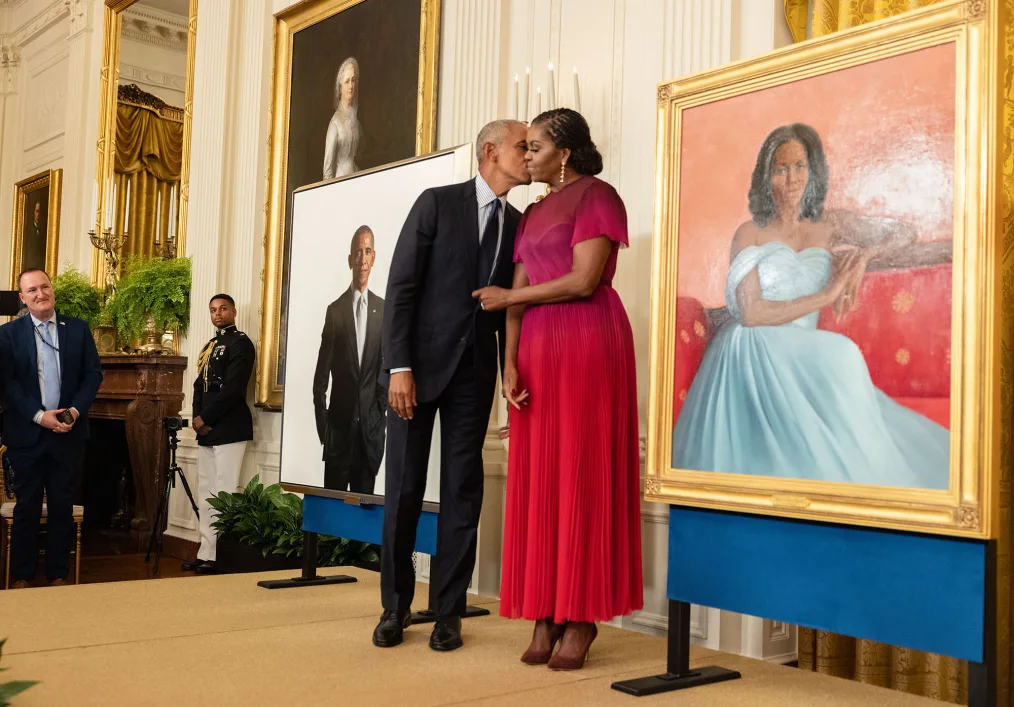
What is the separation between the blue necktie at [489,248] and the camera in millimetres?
3400

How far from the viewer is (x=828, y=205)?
2.61m

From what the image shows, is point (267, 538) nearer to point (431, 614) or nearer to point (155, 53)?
point (431, 614)

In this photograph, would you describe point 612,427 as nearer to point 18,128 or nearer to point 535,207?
point 535,207

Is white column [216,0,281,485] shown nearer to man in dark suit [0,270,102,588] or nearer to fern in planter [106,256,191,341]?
fern in planter [106,256,191,341]

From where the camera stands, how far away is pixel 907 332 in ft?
8.01

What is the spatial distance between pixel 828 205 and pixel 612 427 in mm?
908

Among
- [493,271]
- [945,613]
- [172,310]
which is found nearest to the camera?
[945,613]

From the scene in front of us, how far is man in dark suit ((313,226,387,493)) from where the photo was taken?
4094mm

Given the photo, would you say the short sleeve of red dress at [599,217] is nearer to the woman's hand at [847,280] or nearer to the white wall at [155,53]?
the woman's hand at [847,280]

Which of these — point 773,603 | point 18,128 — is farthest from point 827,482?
point 18,128

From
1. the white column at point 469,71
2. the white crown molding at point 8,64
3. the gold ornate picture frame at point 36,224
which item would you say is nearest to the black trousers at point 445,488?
the white column at point 469,71

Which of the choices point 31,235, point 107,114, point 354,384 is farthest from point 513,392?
point 31,235

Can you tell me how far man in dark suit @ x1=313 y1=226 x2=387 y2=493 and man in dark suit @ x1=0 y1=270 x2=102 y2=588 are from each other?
2.06 meters

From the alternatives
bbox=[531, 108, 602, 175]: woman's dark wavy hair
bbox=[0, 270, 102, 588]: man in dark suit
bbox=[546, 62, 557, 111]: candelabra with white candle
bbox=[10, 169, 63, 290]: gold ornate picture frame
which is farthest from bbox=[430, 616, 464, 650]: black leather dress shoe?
bbox=[10, 169, 63, 290]: gold ornate picture frame
